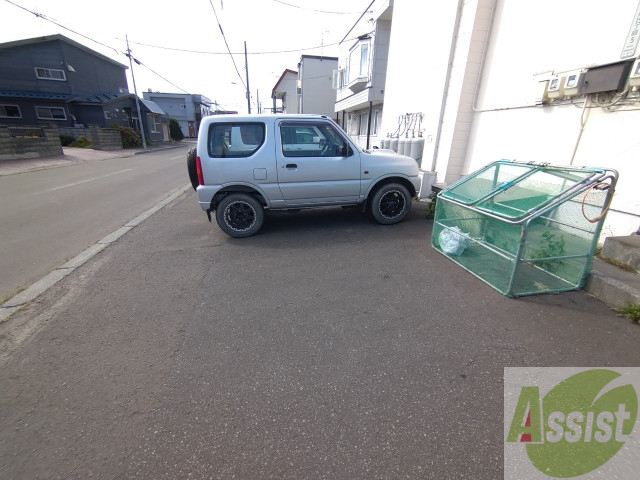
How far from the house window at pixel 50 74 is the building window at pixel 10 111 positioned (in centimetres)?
324

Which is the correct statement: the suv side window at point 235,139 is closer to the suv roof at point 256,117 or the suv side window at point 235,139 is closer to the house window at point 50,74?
the suv roof at point 256,117

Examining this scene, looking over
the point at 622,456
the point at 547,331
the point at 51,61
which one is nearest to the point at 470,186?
the point at 547,331

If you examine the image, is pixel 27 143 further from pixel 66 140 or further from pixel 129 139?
pixel 129 139

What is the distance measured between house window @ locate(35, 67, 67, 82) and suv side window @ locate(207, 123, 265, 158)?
101ft

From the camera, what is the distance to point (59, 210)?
700 cm

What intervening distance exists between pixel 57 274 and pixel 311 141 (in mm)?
4159

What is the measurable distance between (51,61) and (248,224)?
31.8 metres

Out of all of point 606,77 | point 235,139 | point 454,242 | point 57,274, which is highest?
point 606,77

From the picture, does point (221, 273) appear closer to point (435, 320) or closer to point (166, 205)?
point (435, 320)

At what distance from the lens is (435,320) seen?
2934 mm

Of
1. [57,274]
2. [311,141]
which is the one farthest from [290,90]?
[57,274]

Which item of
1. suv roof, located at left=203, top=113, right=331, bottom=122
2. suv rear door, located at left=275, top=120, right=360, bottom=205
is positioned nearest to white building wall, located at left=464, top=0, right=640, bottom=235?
suv rear door, located at left=275, top=120, right=360, bottom=205

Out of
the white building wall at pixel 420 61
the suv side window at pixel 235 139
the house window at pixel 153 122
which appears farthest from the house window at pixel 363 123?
the house window at pixel 153 122

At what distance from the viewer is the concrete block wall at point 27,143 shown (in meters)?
14.4
